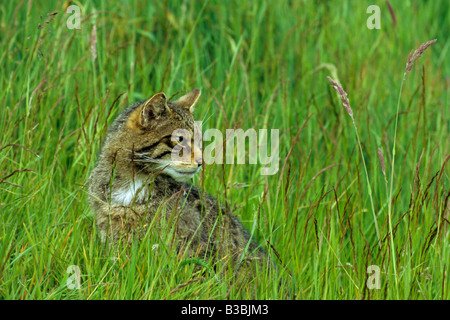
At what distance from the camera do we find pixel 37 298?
10.7ft

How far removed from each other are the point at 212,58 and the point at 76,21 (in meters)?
1.41

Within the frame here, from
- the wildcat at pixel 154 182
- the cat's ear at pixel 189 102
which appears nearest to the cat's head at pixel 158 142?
the wildcat at pixel 154 182

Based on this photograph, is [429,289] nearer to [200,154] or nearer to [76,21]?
[200,154]

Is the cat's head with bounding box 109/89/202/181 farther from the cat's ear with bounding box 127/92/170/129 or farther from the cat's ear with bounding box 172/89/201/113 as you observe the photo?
the cat's ear with bounding box 172/89/201/113

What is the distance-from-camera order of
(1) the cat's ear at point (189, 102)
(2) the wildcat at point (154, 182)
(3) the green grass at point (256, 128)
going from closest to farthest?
(3) the green grass at point (256, 128) < (2) the wildcat at point (154, 182) < (1) the cat's ear at point (189, 102)

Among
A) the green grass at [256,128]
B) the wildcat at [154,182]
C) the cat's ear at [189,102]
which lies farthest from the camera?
the cat's ear at [189,102]

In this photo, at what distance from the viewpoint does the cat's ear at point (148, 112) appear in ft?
12.8

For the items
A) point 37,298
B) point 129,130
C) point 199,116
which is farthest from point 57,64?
point 37,298

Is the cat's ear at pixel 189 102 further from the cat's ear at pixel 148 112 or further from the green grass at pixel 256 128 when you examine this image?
the cat's ear at pixel 148 112

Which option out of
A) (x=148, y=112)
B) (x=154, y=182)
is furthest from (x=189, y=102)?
(x=154, y=182)

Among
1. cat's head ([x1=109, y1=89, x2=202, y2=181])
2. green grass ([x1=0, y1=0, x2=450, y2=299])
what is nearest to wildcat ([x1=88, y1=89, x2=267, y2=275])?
cat's head ([x1=109, y1=89, x2=202, y2=181])

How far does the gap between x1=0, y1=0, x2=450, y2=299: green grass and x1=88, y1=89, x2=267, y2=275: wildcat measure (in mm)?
156
